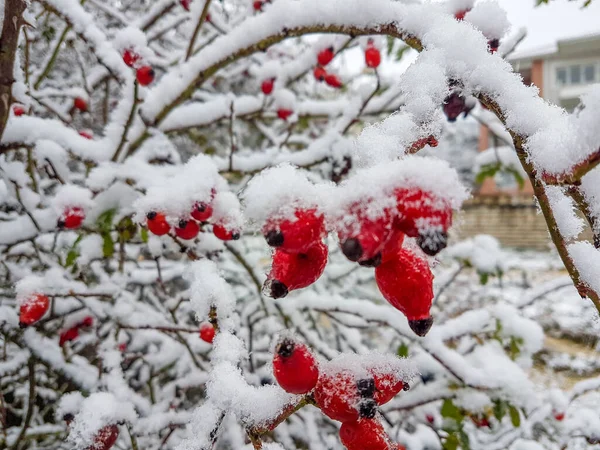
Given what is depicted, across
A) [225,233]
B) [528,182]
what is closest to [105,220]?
[225,233]

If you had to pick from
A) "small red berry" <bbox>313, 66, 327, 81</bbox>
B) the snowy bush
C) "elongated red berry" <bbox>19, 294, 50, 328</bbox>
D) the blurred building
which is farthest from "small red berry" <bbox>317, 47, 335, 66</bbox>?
the blurred building

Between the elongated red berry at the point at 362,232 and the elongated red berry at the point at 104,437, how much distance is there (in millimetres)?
859

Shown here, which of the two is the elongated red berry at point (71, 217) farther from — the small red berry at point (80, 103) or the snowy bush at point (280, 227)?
the small red berry at point (80, 103)

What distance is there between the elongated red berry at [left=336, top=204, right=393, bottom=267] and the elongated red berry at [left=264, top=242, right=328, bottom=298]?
122 millimetres

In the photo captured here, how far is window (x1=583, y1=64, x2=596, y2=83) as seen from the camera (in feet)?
59.4

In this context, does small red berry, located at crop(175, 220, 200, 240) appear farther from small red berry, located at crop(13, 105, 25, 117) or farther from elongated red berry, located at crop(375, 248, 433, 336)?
small red berry, located at crop(13, 105, 25, 117)

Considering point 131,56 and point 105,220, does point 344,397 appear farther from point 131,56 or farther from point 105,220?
point 131,56

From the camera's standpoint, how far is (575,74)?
60.5 feet

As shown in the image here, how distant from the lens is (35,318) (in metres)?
1.22

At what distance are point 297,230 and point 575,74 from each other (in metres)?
22.5

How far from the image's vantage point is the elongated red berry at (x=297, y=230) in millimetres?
481

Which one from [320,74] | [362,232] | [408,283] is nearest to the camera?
[362,232]

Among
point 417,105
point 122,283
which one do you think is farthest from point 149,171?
point 417,105

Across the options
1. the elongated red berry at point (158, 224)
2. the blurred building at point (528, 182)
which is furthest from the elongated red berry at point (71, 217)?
the blurred building at point (528, 182)
